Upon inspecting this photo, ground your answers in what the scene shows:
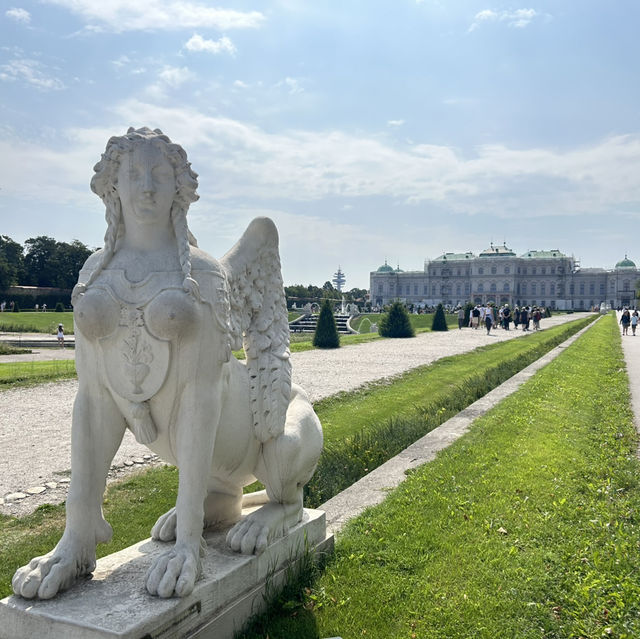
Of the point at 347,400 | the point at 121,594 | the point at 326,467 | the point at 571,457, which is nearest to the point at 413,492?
the point at 326,467

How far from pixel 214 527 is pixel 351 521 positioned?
1069 millimetres

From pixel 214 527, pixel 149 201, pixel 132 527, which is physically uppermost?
pixel 149 201

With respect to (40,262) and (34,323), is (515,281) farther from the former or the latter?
(34,323)

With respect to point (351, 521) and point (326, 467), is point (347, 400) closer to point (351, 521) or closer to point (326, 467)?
point (326, 467)

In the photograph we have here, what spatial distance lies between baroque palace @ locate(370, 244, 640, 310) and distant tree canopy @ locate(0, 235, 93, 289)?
60.6 m

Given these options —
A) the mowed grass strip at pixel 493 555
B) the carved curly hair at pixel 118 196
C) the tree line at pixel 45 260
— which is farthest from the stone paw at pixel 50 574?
the tree line at pixel 45 260

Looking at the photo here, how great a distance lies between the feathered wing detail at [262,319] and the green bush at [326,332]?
47.9 ft

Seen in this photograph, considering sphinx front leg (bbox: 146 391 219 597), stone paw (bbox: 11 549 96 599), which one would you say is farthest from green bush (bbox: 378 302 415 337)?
stone paw (bbox: 11 549 96 599)

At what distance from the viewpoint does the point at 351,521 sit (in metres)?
3.42

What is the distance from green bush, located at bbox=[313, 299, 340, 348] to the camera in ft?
56.7

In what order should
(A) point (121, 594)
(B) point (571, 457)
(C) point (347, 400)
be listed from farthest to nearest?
1. (C) point (347, 400)
2. (B) point (571, 457)
3. (A) point (121, 594)

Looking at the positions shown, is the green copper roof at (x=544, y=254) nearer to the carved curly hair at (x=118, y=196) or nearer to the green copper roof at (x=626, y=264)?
the green copper roof at (x=626, y=264)

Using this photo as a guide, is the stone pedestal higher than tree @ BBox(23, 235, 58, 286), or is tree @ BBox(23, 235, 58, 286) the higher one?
tree @ BBox(23, 235, 58, 286)

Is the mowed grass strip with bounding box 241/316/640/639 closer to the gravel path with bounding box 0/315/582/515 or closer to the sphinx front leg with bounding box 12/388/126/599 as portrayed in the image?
the sphinx front leg with bounding box 12/388/126/599
